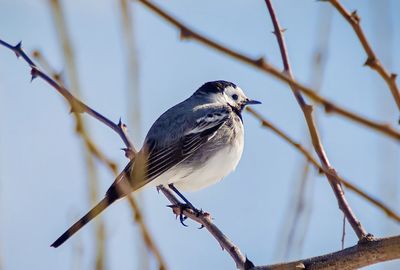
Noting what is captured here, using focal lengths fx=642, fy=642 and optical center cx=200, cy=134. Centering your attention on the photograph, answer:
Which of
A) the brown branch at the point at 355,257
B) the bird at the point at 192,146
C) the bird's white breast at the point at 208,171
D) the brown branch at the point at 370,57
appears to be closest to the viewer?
the brown branch at the point at 370,57

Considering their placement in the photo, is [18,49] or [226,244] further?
[226,244]

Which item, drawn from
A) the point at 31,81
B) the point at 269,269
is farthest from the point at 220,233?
the point at 31,81

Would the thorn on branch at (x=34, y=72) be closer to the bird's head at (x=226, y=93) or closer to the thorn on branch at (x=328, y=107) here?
the thorn on branch at (x=328, y=107)

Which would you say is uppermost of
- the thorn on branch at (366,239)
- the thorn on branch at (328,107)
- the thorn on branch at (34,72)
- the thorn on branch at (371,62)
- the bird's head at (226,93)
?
the thorn on branch at (34,72)

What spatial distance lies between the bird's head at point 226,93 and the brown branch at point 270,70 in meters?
5.51

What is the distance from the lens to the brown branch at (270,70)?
3.87ft

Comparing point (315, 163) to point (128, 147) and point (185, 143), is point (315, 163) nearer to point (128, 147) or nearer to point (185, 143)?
point (128, 147)

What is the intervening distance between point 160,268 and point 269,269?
1.60 m

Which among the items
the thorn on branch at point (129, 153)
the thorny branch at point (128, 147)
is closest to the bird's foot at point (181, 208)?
the thorny branch at point (128, 147)

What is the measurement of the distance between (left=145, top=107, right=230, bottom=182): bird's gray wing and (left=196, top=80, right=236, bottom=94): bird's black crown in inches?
29.1

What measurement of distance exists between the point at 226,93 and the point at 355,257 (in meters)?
4.29

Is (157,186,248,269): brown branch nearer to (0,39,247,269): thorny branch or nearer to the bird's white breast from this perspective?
(0,39,247,269): thorny branch

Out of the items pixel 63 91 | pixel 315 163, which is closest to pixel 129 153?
pixel 63 91

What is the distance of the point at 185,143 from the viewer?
18.7 feet
